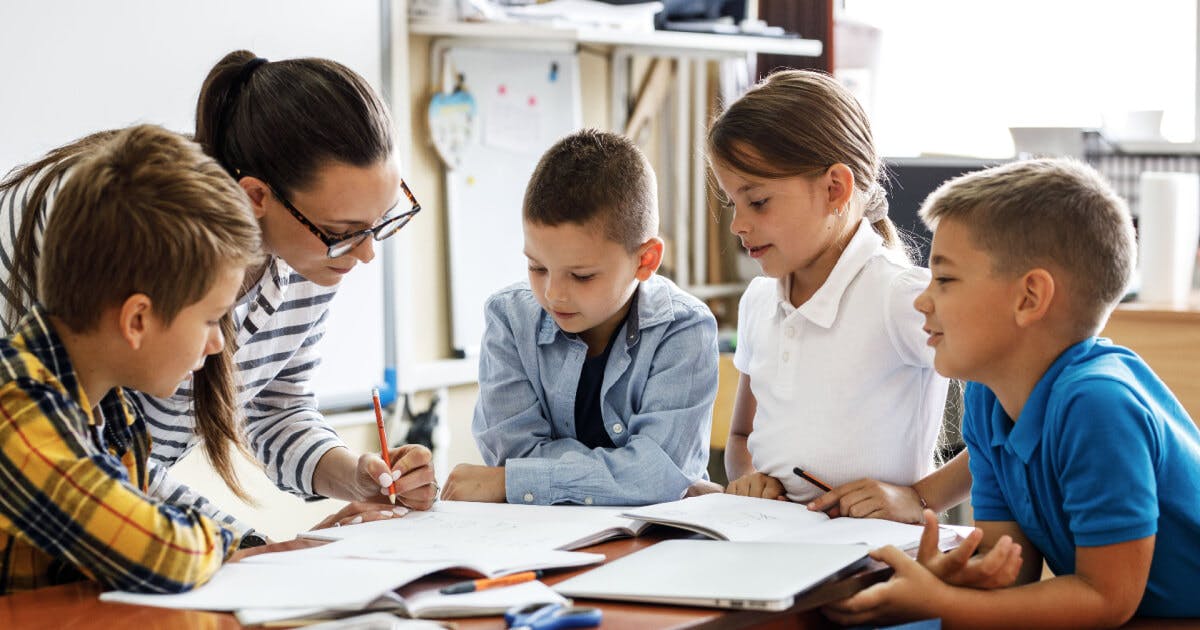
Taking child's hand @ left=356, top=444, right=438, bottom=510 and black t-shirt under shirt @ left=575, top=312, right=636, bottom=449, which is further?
black t-shirt under shirt @ left=575, top=312, right=636, bottom=449

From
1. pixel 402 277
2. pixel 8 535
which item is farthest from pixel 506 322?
pixel 402 277

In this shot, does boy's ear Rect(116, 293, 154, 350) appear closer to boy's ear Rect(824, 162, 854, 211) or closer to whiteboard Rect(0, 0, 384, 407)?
boy's ear Rect(824, 162, 854, 211)

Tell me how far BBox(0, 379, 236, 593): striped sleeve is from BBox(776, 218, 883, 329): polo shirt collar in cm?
80

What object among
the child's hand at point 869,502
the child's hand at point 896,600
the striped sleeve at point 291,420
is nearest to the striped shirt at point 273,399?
the striped sleeve at point 291,420

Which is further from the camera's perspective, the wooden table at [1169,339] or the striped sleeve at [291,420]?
the wooden table at [1169,339]

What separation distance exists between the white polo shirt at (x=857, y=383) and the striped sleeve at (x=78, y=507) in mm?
756

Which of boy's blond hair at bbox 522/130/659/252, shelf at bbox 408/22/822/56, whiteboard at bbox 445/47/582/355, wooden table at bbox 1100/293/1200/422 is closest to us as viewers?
boy's blond hair at bbox 522/130/659/252

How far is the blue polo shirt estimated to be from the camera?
1067mm

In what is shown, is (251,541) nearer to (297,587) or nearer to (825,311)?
(297,587)

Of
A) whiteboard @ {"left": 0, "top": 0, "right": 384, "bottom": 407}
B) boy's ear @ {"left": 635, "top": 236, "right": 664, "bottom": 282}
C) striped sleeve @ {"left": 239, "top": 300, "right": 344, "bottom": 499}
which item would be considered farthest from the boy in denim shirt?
whiteboard @ {"left": 0, "top": 0, "right": 384, "bottom": 407}

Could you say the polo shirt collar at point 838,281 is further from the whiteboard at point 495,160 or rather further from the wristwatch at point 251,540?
the whiteboard at point 495,160

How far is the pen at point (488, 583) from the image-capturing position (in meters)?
1.02

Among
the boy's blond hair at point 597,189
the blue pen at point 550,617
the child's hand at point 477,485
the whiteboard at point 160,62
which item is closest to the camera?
the blue pen at point 550,617

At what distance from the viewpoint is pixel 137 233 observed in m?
1.06
